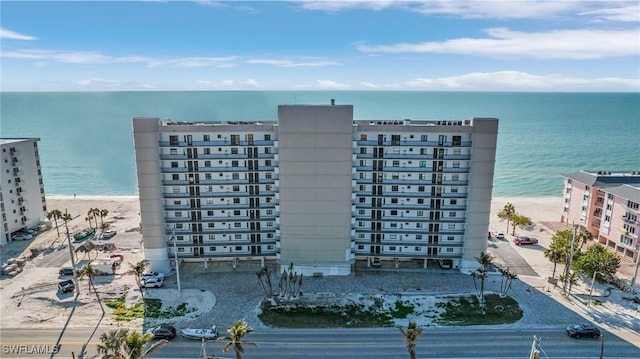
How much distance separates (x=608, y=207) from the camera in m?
71.7

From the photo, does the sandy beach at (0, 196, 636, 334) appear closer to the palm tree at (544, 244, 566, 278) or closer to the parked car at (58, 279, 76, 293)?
the parked car at (58, 279, 76, 293)

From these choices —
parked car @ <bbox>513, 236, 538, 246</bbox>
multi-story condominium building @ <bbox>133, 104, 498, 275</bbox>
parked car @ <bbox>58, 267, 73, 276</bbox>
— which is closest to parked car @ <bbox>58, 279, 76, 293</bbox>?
parked car @ <bbox>58, 267, 73, 276</bbox>

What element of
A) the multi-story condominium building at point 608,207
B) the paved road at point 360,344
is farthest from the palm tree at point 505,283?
the multi-story condominium building at point 608,207

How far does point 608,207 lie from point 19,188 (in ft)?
360

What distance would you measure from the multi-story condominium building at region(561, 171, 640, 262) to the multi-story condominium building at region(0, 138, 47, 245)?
109 metres

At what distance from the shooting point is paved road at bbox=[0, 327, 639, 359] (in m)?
43.7

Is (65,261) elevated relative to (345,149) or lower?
lower

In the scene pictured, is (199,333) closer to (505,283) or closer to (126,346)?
(126,346)

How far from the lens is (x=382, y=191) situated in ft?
207

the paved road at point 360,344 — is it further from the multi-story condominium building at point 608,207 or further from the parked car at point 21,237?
the parked car at point 21,237

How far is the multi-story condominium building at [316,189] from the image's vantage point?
5928cm

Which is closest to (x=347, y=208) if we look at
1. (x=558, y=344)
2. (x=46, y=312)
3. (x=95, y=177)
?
(x=558, y=344)

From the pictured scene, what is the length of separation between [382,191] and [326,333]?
24262mm

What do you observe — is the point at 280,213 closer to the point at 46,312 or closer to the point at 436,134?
the point at 436,134
